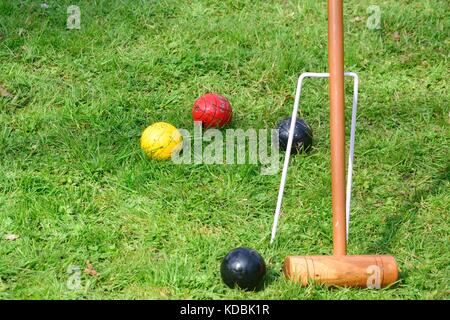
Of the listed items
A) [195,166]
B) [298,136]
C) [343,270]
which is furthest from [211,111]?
[343,270]

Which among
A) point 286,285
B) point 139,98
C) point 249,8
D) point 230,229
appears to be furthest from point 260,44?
point 286,285

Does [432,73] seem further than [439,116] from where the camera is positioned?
Yes

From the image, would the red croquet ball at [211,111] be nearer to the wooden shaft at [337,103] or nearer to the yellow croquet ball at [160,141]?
the yellow croquet ball at [160,141]

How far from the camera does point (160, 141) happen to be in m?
4.59

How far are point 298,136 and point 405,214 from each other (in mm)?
824

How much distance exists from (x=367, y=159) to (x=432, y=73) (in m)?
1.26

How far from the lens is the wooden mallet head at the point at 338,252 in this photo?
3502 mm

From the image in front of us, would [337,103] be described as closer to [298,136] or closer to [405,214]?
[405,214]

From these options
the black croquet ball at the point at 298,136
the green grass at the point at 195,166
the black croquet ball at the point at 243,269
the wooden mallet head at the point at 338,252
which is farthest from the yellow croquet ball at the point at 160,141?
the wooden mallet head at the point at 338,252

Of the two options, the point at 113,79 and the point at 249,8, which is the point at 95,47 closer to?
the point at 113,79

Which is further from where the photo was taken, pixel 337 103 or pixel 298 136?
pixel 298 136

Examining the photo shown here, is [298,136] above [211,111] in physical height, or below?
below

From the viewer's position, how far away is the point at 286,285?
11.9ft

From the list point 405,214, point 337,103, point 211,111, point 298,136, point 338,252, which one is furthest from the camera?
point 211,111
